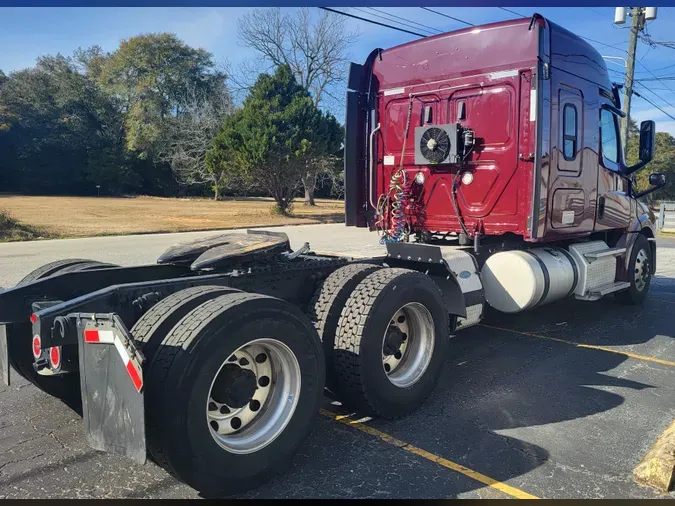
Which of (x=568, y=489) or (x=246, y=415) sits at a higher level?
(x=246, y=415)

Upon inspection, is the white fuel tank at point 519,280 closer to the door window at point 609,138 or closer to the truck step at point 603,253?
the truck step at point 603,253

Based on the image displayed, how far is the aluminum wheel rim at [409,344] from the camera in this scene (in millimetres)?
4367

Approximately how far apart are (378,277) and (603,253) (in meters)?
4.24

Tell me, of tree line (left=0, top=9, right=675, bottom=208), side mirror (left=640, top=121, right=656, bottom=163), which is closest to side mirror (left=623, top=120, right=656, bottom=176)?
side mirror (left=640, top=121, right=656, bottom=163)

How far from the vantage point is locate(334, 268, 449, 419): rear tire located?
394 cm

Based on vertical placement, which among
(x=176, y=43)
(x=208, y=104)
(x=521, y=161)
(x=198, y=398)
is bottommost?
(x=198, y=398)

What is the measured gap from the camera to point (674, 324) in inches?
286

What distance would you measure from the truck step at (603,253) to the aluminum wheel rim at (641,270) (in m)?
0.59

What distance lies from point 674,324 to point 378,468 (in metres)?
5.55

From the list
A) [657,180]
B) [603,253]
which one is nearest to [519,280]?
[603,253]

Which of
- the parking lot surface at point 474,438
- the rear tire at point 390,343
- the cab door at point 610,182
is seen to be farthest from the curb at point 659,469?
the cab door at point 610,182

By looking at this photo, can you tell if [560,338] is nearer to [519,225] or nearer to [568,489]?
[519,225]

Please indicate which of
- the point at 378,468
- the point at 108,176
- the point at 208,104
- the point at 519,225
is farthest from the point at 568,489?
the point at 108,176

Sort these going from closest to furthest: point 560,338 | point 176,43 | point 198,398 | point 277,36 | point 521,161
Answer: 1. point 198,398
2. point 521,161
3. point 560,338
4. point 277,36
5. point 176,43
